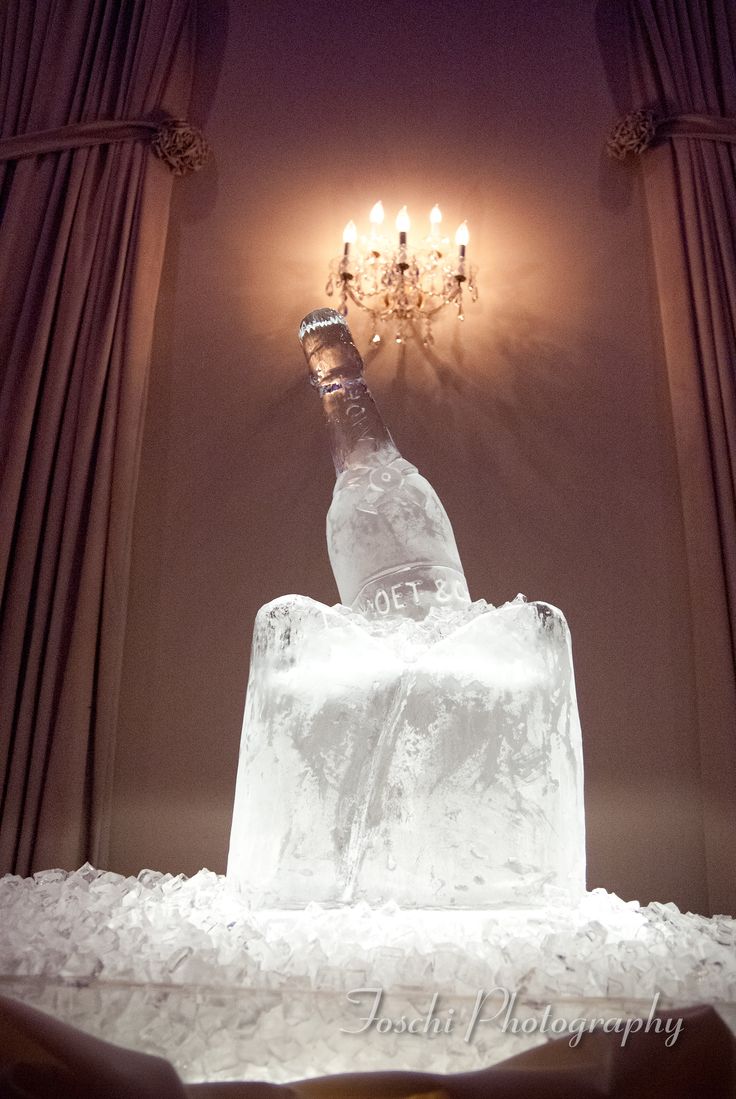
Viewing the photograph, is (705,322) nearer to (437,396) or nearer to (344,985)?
(437,396)

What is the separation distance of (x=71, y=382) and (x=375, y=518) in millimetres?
1351

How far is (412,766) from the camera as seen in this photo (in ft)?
3.57

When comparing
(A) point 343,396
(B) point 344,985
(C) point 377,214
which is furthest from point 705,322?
(B) point 344,985

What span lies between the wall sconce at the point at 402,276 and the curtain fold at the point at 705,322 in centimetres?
58

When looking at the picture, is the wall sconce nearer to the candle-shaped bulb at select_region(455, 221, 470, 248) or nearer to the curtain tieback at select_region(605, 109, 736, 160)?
the candle-shaped bulb at select_region(455, 221, 470, 248)

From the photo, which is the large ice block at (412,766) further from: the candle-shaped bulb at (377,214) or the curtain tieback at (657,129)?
the curtain tieback at (657,129)

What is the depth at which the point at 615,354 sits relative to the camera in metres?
2.50

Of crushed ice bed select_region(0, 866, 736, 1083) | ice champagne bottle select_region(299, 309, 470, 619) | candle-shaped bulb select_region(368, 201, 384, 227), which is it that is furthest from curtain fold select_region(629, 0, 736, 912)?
crushed ice bed select_region(0, 866, 736, 1083)

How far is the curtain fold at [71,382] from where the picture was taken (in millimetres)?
2047

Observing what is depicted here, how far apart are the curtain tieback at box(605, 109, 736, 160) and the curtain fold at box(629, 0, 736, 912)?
27 mm

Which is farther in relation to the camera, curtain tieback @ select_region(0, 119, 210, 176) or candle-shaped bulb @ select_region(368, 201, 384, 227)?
curtain tieback @ select_region(0, 119, 210, 176)

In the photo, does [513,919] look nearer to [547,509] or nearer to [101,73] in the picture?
[547,509]

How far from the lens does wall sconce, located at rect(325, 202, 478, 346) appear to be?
247cm

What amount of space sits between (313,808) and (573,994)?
46 centimetres
